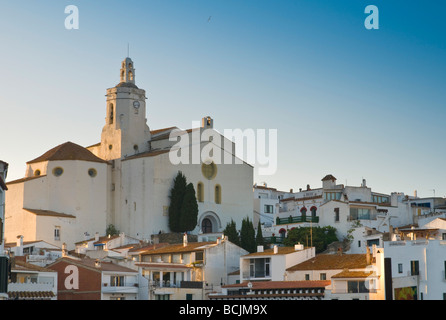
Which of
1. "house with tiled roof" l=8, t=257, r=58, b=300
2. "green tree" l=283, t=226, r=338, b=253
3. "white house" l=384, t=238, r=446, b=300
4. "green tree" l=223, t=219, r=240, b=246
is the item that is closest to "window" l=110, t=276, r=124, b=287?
"house with tiled roof" l=8, t=257, r=58, b=300

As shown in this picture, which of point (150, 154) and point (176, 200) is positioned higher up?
point (150, 154)

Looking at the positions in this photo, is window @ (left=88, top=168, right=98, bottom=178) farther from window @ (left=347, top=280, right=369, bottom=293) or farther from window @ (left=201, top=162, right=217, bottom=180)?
window @ (left=347, top=280, right=369, bottom=293)

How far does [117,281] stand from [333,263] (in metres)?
13.1

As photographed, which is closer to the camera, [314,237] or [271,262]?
[271,262]

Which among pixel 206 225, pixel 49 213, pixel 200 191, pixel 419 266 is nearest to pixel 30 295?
pixel 419 266

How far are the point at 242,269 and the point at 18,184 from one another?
25258mm

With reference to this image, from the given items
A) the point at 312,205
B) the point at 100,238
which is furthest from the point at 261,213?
the point at 100,238

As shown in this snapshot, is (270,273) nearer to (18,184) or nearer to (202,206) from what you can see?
(202,206)

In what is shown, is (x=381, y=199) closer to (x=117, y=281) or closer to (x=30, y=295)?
(x=117, y=281)

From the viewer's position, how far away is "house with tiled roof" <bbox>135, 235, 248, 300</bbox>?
167ft

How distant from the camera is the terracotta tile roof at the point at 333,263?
49.9 meters

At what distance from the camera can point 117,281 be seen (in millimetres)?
48250

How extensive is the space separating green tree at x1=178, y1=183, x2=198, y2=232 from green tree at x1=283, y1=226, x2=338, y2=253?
8.67 meters

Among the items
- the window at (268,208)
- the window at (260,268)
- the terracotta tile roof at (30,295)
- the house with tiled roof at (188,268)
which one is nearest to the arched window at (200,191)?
the window at (268,208)
